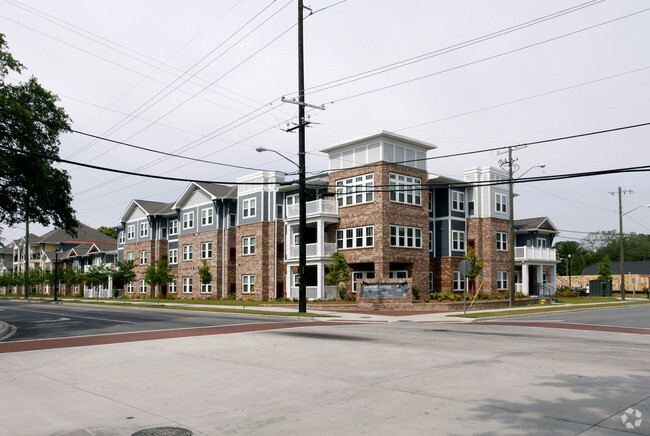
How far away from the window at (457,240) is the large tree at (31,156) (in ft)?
93.7

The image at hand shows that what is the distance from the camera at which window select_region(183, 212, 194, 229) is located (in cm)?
5453

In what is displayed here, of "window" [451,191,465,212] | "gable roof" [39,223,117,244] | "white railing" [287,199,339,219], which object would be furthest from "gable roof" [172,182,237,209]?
"gable roof" [39,223,117,244]

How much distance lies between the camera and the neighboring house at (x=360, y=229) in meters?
37.8

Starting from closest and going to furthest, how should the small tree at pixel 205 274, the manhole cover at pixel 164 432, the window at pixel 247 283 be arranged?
the manhole cover at pixel 164 432 → the window at pixel 247 283 → the small tree at pixel 205 274

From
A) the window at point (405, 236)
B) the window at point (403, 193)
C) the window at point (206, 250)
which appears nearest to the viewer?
the window at point (405, 236)

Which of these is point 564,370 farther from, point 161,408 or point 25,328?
point 25,328

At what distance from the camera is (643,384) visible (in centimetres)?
861

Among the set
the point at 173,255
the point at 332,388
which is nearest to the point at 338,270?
the point at 332,388

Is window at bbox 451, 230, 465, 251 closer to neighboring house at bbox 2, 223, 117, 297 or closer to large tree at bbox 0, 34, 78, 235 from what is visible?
large tree at bbox 0, 34, 78, 235

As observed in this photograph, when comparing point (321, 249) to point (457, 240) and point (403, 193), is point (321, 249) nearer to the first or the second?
point (403, 193)

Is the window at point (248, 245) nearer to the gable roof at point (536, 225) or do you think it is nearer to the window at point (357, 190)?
the window at point (357, 190)

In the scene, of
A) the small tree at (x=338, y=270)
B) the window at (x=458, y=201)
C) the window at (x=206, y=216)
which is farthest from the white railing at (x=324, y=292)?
the window at (x=206, y=216)

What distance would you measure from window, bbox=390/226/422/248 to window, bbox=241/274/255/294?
47.8 feet

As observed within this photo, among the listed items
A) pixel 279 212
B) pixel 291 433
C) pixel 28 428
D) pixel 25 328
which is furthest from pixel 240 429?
pixel 279 212
